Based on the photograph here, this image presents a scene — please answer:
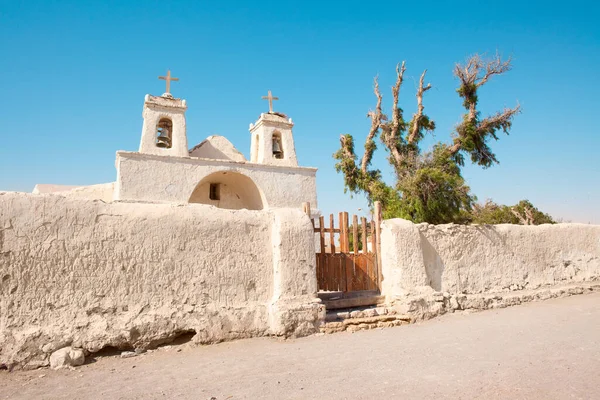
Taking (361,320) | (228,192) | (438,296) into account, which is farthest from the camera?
(228,192)

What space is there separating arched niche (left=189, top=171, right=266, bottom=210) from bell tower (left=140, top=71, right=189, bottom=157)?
5.12 feet

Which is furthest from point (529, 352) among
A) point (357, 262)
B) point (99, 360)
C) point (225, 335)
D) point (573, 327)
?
point (99, 360)

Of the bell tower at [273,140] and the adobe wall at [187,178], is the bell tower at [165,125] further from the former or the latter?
the bell tower at [273,140]

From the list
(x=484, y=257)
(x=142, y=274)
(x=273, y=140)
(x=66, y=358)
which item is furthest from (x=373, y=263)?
(x=273, y=140)

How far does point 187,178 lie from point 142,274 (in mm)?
8262

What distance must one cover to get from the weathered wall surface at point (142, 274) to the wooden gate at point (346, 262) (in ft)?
2.74

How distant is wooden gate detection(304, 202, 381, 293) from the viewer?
7316 mm

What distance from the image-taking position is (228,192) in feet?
52.0

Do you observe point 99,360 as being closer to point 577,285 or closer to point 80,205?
point 80,205

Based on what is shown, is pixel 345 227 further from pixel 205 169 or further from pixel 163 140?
pixel 163 140

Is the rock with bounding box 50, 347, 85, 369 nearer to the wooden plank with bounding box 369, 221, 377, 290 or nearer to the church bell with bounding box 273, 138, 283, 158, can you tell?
the wooden plank with bounding box 369, 221, 377, 290

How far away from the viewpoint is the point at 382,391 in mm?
4043

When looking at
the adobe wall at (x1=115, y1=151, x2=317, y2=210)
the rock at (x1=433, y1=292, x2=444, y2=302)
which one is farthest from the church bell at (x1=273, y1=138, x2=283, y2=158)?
the rock at (x1=433, y1=292, x2=444, y2=302)

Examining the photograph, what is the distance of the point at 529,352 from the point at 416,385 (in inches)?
77.0
